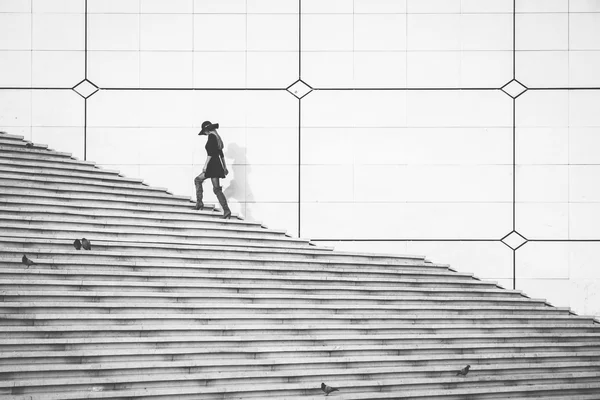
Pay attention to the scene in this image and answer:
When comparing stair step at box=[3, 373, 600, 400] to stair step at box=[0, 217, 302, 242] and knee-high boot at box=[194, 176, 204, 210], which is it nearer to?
stair step at box=[0, 217, 302, 242]

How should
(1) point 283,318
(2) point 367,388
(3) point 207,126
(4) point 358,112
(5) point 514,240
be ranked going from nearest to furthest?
(2) point 367,388 → (1) point 283,318 → (3) point 207,126 → (5) point 514,240 → (4) point 358,112

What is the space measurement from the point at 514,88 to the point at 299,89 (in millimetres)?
2865

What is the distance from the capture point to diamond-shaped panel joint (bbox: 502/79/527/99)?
10898mm

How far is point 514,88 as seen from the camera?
35.8 ft

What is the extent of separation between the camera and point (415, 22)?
10945mm

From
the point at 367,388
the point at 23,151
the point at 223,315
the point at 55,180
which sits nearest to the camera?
the point at 367,388

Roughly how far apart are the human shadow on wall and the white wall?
0.03 m

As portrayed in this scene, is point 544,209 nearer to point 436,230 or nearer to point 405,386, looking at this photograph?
point 436,230

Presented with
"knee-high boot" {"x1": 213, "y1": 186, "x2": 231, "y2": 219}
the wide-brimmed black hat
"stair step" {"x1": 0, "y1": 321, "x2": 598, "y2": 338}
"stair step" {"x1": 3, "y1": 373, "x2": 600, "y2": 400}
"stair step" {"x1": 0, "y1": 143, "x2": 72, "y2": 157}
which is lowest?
"stair step" {"x1": 3, "y1": 373, "x2": 600, "y2": 400}

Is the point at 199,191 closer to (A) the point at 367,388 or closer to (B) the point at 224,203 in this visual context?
(B) the point at 224,203

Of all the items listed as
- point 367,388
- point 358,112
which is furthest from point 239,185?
point 367,388

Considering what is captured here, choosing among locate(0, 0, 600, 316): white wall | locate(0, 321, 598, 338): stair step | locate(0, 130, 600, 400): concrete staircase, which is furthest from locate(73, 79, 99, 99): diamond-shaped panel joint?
locate(0, 321, 598, 338): stair step

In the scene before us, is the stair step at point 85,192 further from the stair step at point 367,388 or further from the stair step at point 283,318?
the stair step at point 367,388

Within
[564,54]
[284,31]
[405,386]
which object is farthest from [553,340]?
[284,31]
